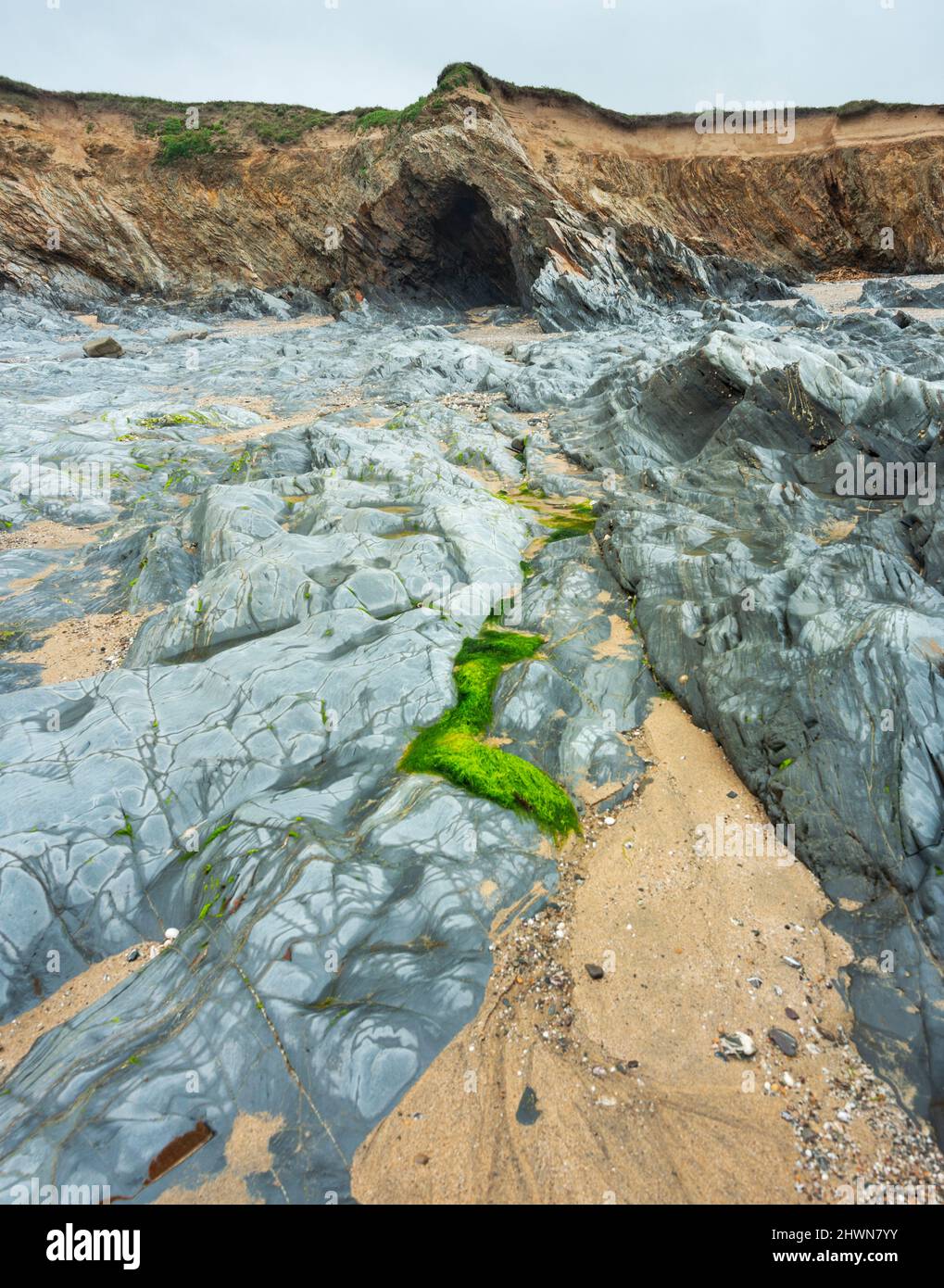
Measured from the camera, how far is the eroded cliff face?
37.2 m

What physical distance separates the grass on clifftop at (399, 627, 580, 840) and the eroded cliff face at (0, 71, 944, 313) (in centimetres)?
3489

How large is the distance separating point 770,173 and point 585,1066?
55.4 m

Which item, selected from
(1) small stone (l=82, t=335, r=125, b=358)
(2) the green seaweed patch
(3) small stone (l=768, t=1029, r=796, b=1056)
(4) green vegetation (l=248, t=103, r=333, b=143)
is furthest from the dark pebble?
(4) green vegetation (l=248, t=103, r=333, b=143)

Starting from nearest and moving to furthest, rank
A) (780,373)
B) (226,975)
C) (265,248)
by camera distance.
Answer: (226,975) → (780,373) → (265,248)

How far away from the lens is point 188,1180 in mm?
3725

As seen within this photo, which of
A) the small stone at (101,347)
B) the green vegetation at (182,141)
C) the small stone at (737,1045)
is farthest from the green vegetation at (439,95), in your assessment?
the small stone at (737,1045)

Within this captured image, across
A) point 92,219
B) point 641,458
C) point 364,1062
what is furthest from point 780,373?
point 92,219

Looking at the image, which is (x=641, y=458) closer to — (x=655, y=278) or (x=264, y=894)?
(x=264, y=894)

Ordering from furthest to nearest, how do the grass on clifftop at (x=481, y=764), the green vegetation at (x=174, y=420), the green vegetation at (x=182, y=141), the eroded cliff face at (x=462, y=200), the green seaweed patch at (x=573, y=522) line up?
the green vegetation at (x=182, y=141), the eroded cliff face at (x=462, y=200), the green vegetation at (x=174, y=420), the green seaweed patch at (x=573, y=522), the grass on clifftop at (x=481, y=764)

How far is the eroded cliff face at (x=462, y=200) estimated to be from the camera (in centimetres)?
3716

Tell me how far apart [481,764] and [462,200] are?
4403cm

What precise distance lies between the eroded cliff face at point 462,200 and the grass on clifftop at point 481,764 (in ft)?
114

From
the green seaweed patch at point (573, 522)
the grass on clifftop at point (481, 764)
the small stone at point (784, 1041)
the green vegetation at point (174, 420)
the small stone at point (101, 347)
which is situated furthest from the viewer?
the small stone at point (101, 347)

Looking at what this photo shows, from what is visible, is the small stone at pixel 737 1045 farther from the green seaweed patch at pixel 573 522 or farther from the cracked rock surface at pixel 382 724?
the green seaweed patch at pixel 573 522
